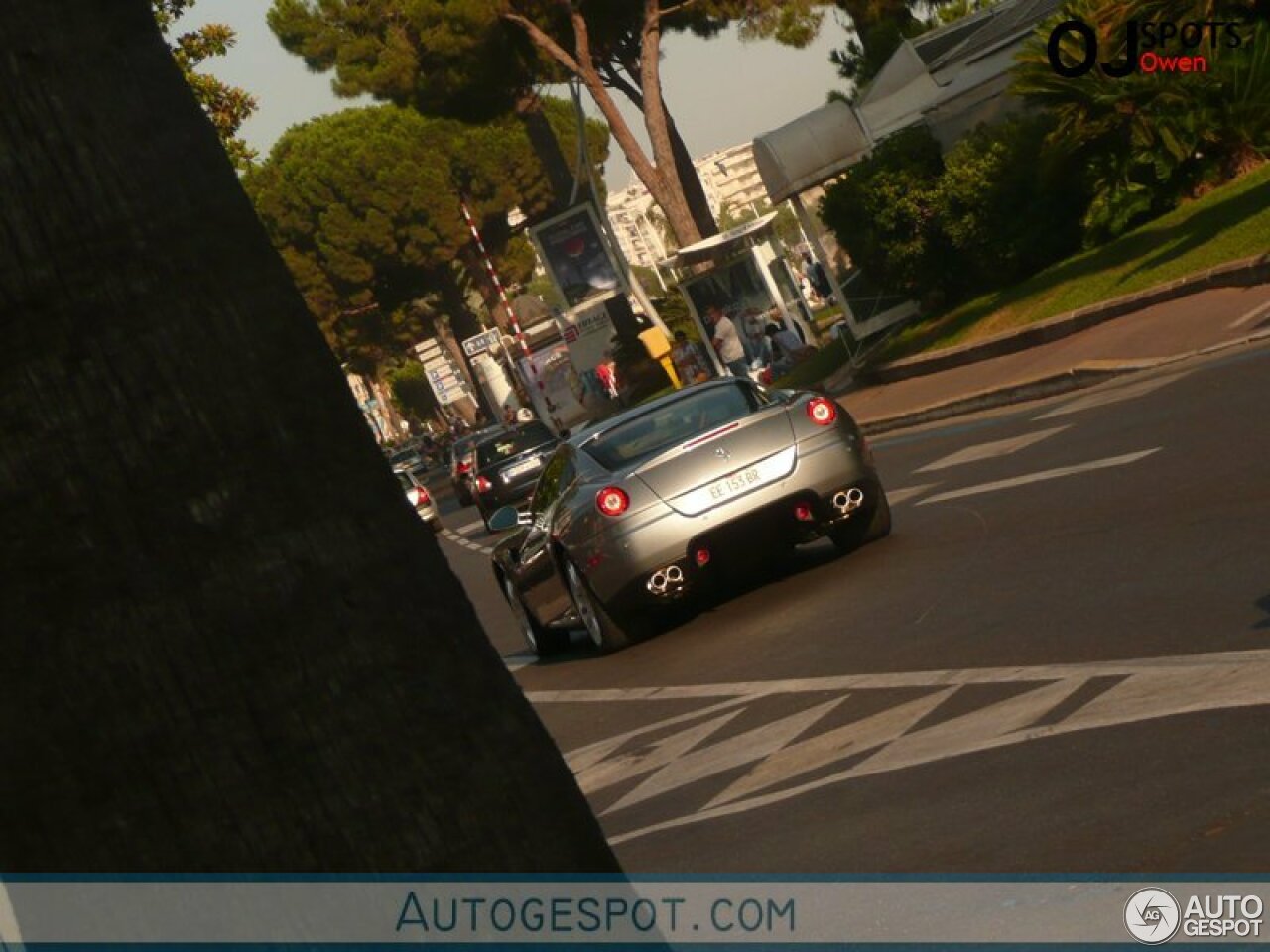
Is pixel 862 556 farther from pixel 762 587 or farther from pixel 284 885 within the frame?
pixel 284 885

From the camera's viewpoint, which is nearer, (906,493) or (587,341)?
(906,493)

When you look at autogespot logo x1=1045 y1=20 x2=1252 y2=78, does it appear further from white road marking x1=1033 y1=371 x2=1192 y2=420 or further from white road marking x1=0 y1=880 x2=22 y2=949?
white road marking x1=0 y1=880 x2=22 y2=949

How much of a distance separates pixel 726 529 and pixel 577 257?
48492mm

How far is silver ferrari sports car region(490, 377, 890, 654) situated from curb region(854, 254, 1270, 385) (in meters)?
7.84

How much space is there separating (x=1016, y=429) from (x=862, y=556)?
4983mm

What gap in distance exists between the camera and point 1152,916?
198 inches

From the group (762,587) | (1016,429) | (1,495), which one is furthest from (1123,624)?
(1016,429)

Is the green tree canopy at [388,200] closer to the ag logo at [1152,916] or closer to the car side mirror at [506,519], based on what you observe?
the car side mirror at [506,519]

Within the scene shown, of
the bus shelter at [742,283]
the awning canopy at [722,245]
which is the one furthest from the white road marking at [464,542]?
the awning canopy at [722,245]

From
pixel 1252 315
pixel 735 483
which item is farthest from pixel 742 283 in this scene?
pixel 735 483

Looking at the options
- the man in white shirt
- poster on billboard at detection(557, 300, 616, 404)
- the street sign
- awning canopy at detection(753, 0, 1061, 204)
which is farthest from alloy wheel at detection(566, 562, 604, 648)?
the street sign

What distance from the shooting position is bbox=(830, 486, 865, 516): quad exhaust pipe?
1344 centimetres

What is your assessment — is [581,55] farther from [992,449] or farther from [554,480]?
[554,480]

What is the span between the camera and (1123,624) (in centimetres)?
884
